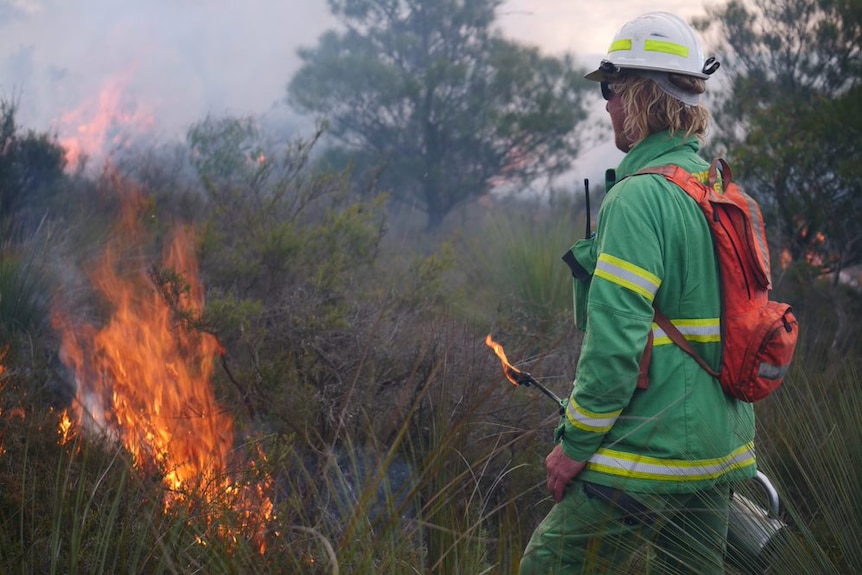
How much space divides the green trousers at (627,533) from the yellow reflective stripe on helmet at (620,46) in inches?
47.5

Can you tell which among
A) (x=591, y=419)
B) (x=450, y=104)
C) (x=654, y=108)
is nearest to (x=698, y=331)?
(x=591, y=419)

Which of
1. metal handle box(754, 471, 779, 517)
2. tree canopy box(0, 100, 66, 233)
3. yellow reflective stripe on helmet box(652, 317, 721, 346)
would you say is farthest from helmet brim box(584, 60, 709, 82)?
tree canopy box(0, 100, 66, 233)

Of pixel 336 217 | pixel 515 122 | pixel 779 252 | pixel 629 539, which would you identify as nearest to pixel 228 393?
pixel 336 217

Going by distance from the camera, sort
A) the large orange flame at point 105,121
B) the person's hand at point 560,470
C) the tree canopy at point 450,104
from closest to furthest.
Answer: the person's hand at point 560,470 < the large orange flame at point 105,121 < the tree canopy at point 450,104

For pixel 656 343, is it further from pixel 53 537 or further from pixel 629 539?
pixel 53 537

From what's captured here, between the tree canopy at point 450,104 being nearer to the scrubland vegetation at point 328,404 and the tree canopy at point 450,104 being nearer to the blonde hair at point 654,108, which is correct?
the scrubland vegetation at point 328,404

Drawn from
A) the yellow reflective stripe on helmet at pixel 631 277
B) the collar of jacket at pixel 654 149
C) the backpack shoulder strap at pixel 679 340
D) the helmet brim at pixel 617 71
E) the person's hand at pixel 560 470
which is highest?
the helmet brim at pixel 617 71

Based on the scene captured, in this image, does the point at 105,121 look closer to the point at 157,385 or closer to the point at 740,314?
the point at 157,385

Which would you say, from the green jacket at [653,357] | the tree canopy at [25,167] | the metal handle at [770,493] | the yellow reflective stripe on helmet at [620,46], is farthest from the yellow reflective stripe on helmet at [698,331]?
the tree canopy at [25,167]

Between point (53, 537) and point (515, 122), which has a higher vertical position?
point (515, 122)

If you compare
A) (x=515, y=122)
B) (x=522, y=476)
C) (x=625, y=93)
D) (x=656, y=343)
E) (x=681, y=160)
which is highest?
(x=515, y=122)

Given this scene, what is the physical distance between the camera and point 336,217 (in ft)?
→ 18.8

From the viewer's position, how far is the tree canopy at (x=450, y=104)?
15.7 metres

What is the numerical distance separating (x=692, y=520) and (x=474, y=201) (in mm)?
14781
